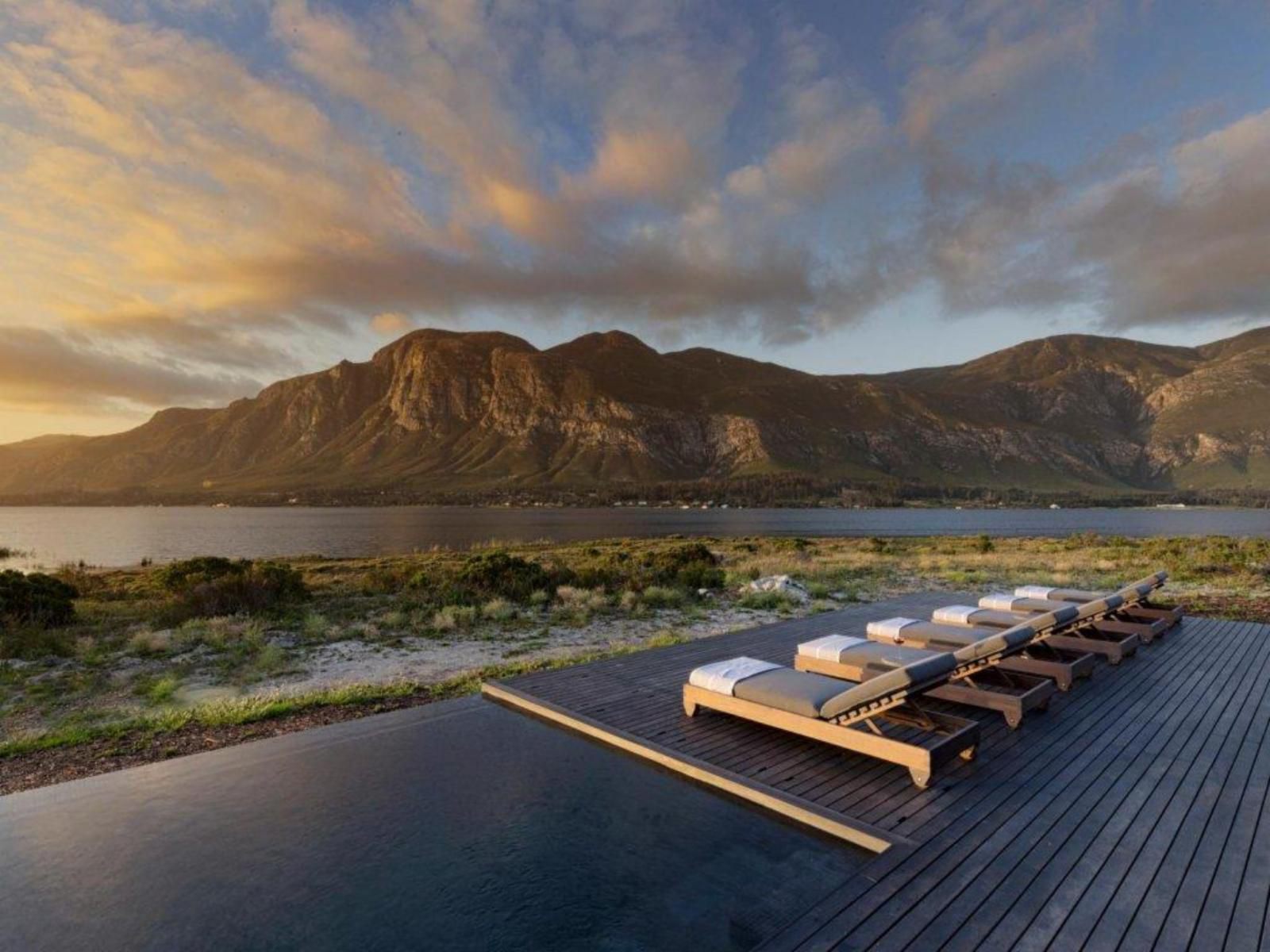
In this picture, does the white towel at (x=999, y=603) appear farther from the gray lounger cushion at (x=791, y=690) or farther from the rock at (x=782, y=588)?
the gray lounger cushion at (x=791, y=690)

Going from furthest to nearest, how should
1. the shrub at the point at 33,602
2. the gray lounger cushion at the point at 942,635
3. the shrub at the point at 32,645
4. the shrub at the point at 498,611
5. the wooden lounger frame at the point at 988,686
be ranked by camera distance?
the shrub at the point at 498,611
the shrub at the point at 33,602
the shrub at the point at 32,645
the gray lounger cushion at the point at 942,635
the wooden lounger frame at the point at 988,686

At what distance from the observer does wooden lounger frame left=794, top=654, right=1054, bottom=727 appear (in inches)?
211

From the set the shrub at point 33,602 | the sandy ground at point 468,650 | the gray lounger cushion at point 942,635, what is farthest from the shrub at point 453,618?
the gray lounger cushion at point 942,635

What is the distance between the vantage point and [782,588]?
1414cm

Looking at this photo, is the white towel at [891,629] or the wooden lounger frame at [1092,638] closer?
the wooden lounger frame at [1092,638]

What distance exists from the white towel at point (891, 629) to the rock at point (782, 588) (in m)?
5.52

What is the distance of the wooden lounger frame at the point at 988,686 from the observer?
537 centimetres

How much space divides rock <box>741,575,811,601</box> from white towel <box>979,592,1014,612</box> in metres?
4.53

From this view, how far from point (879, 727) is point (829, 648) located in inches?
48.8

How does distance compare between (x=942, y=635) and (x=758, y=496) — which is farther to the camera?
(x=758, y=496)

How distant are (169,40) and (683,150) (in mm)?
20748

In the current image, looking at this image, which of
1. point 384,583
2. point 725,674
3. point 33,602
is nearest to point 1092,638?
point 725,674

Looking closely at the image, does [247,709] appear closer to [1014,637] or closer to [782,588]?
[1014,637]

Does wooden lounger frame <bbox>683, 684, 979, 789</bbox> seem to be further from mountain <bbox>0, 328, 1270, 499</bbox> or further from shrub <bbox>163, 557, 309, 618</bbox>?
mountain <bbox>0, 328, 1270, 499</bbox>
